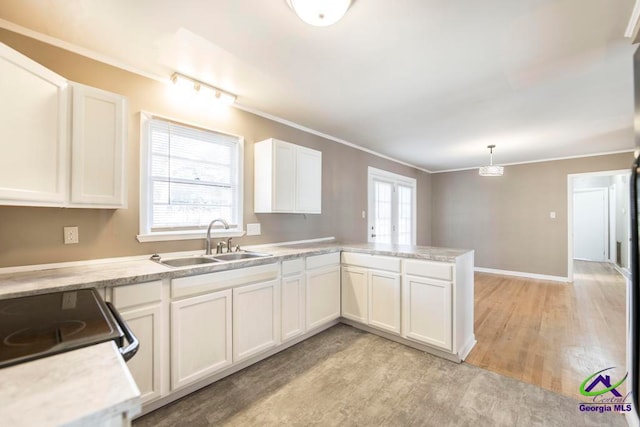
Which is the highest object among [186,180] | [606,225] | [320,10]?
[320,10]

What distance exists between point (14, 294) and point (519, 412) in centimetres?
295

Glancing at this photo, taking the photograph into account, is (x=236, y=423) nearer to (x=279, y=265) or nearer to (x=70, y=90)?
(x=279, y=265)

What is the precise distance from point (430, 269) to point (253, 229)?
1823 mm

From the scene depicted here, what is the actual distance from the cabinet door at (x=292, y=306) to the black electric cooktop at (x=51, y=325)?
1456 mm

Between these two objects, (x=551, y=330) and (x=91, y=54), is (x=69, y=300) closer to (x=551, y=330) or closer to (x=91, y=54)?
(x=91, y=54)

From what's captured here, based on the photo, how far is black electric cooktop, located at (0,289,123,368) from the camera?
76 cm

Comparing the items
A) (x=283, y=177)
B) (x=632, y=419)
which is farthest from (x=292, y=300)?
(x=632, y=419)

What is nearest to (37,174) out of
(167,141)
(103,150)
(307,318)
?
(103,150)

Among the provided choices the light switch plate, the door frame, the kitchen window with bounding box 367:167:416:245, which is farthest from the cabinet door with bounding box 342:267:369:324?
the door frame

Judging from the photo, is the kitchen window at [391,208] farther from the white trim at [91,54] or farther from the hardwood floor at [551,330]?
the white trim at [91,54]

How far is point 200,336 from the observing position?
1.94 metres

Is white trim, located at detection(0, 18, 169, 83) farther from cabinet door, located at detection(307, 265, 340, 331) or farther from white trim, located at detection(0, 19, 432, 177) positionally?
cabinet door, located at detection(307, 265, 340, 331)

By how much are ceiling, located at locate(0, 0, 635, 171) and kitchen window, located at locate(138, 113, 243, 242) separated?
48 centimetres

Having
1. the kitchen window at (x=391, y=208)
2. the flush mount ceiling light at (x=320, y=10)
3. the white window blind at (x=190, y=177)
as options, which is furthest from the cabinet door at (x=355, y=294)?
the flush mount ceiling light at (x=320, y=10)
